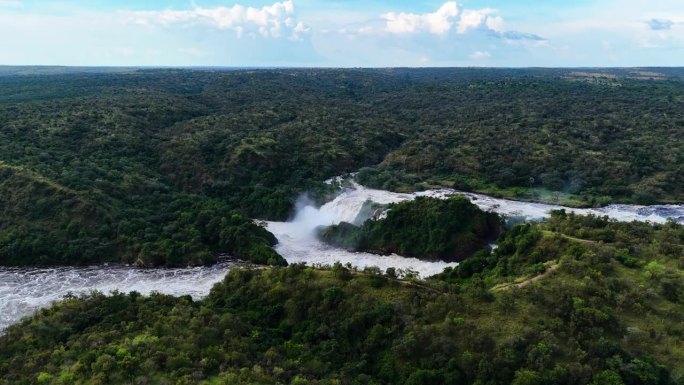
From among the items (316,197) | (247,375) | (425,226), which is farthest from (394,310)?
(316,197)

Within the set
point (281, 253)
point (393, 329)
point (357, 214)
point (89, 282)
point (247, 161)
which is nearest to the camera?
point (393, 329)

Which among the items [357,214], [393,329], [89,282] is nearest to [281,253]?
[357,214]

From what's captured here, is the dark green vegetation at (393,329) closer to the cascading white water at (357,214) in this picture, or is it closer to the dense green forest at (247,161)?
the cascading white water at (357,214)

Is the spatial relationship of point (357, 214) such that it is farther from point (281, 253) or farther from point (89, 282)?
point (89, 282)

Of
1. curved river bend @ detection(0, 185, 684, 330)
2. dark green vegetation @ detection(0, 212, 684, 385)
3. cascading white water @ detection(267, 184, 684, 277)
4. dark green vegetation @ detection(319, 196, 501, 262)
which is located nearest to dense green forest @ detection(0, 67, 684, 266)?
curved river bend @ detection(0, 185, 684, 330)

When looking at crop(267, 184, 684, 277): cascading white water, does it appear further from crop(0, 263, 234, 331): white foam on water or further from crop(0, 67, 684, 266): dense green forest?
crop(0, 263, 234, 331): white foam on water

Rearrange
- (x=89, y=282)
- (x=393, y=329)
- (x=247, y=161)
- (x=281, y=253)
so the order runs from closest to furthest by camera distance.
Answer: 1. (x=393, y=329)
2. (x=89, y=282)
3. (x=281, y=253)
4. (x=247, y=161)

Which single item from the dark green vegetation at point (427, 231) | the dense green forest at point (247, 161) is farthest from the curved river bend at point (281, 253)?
the dense green forest at point (247, 161)
